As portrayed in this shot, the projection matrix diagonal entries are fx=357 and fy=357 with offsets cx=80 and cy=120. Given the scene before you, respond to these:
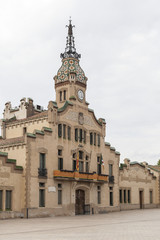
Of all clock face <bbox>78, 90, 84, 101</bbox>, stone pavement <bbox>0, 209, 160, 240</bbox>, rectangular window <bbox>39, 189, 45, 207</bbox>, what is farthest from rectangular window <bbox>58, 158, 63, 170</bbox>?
stone pavement <bbox>0, 209, 160, 240</bbox>

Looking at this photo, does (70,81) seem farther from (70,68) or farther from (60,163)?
(60,163)

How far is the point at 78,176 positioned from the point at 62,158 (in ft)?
10.1

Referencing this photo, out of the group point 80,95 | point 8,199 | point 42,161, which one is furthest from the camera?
point 80,95

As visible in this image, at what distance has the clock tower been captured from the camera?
49.2m

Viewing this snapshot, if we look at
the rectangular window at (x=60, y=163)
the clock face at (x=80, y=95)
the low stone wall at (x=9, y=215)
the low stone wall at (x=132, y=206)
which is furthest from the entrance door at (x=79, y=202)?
the clock face at (x=80, y=95)

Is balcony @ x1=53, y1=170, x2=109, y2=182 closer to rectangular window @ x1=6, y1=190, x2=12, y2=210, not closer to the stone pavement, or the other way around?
rectangular window @ x1=6, y1=190, x2=12, y2=210

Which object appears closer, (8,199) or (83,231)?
(83,231)

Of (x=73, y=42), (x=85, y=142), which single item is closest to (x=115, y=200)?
(x=85, y=142)

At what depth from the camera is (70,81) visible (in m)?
49.2

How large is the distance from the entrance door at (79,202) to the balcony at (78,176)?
2.38 meters

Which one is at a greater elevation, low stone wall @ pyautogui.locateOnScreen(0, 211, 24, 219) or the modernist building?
the modernist building

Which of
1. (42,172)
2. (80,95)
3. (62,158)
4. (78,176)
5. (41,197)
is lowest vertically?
(41,197)

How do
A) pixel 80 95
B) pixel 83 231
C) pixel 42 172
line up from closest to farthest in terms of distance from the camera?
pixel 83 231, pixel 42 172, pixel 80 95

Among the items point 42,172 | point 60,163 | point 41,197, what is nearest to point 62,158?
point 60,163
